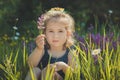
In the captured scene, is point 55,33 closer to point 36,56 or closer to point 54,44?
point 54,44

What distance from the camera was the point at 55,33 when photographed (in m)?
3.92

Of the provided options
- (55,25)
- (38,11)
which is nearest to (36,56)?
(55,25)

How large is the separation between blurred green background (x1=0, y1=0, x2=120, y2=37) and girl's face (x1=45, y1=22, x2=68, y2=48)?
4.08 ft

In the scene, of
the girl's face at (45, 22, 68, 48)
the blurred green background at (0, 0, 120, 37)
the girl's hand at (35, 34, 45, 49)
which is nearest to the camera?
the girl's hand at (35, 34, 45, 49)

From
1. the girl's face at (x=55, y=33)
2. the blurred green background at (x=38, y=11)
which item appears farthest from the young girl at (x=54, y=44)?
the blurred green background at (x=38, y=11)

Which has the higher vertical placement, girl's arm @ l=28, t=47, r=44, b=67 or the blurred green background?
the blurred green background

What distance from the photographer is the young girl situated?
12.7 ft

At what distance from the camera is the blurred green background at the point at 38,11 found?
6.02 m

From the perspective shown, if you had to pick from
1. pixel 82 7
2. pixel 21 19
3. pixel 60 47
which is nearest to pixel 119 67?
pixel 60 47

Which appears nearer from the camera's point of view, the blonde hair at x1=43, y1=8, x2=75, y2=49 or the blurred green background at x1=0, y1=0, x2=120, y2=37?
the blonde hair at x1=43, y1=8, x2=75, y2=49

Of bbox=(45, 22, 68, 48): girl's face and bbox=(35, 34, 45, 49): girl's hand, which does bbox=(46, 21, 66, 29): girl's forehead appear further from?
bbox=(35, 34, 45, 49): girl's hand

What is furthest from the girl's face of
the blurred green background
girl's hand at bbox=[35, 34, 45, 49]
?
the blurred green background

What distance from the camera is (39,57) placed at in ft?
13.0

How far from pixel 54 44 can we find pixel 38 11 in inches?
88.1
